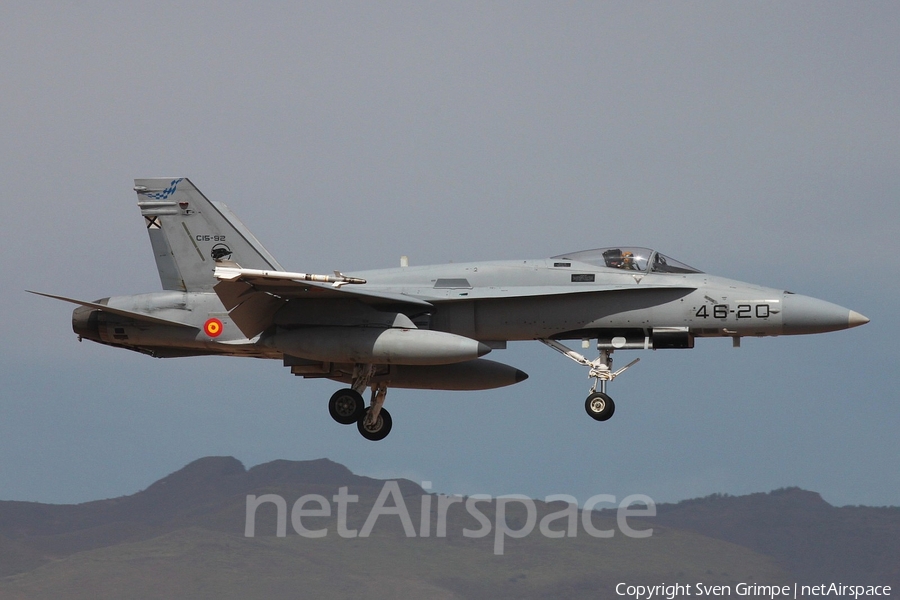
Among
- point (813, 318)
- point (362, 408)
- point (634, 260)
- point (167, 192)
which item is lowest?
point (362, 408)

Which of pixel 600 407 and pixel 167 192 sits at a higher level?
Result: pixel 167 192

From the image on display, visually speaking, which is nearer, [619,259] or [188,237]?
[619,259]

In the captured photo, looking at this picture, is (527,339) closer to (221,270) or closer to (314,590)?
(221,270)

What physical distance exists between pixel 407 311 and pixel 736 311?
5805 millimetres

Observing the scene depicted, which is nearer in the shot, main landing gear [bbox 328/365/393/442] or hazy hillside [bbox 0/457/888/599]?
main landing gear [bbox 328/365/393/442]

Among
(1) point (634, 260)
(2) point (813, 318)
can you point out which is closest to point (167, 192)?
(1) point (634, 260)

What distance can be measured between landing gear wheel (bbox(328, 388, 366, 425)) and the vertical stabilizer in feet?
9.06

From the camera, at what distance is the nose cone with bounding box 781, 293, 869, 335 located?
2420cm

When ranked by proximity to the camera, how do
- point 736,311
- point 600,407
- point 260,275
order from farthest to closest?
point 600,407, point 736,311, point 260,275

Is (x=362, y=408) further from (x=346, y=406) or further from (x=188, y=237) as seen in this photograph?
(x=188, y=237)

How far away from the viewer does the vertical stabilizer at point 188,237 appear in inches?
1041

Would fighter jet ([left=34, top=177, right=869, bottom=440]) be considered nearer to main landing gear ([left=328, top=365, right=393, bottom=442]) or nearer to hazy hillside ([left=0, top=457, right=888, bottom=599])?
main landing gear ([left=328, top=365, right=393, bottom=442])

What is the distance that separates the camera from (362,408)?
2639cm

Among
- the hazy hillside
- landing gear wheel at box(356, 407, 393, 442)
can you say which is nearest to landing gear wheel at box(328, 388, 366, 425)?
landing gear wheel at box(356, 407, 393, 442)
